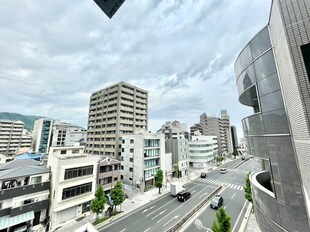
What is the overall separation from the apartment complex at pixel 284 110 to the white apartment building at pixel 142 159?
2641cm

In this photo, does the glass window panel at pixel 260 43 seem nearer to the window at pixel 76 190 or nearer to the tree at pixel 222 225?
the tree at pixel 222 225

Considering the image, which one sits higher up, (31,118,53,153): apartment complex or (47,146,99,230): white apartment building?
(31,118,53,153): apartment complex

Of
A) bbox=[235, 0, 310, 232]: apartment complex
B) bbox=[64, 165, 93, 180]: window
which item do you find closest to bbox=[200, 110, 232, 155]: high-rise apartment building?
bbox=[64, 165, 93, 180]: window

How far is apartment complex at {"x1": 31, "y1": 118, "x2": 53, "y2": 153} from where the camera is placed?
85.8m

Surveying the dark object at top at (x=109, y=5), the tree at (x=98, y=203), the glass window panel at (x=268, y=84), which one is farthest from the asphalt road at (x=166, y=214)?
the dark object at top at (x=109, y=5)

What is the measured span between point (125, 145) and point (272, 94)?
1425 inches

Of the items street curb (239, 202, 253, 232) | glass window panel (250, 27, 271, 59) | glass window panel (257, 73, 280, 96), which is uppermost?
glass window panel (250, 27, 271, 59)

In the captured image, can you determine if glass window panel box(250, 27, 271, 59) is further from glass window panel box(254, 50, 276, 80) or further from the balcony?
the balcony

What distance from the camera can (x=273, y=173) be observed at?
30.3 ft

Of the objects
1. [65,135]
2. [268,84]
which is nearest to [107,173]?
[268,84]

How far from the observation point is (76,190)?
23078mm

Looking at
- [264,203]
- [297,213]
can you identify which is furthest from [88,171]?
[297,213]

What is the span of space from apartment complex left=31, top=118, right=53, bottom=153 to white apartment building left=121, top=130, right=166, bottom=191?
2872 inches

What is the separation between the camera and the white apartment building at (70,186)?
20967mm
